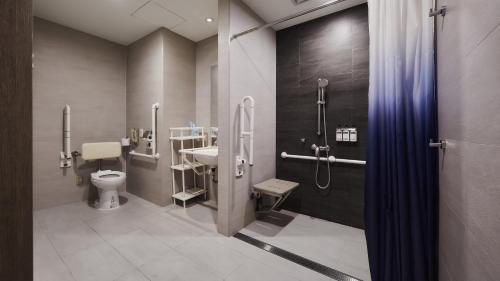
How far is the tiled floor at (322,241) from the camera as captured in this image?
1740 millimetres

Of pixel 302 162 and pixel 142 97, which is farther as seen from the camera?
pixel 142 97

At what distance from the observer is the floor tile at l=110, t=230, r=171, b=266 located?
70.8 inches

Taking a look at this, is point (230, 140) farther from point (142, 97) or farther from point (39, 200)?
point (39, 200)

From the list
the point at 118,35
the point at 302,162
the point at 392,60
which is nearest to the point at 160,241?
the point at 302,162

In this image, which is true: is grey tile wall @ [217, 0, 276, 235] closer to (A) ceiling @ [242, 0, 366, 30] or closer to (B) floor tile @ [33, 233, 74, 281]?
(A) ceiling @ [242, 0, 366, 30]

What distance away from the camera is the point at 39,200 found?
9.02ft

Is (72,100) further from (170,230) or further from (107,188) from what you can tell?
(170,230)

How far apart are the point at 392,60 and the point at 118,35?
3646 mm

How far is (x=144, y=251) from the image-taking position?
1.89 m

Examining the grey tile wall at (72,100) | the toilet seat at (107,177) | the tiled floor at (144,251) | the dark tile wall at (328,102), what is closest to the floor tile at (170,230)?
the tiled floor at (144,251)

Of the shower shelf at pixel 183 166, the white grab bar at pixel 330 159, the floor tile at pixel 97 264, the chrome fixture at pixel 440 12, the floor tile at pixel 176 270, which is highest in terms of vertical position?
the chrome fixture at pixel 440 12

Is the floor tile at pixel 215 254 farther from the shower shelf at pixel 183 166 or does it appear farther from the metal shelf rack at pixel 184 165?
the shower shelf at pixel 183 166

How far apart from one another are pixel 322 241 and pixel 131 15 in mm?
3480

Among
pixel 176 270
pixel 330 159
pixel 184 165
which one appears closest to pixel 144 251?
pixel 176 270
